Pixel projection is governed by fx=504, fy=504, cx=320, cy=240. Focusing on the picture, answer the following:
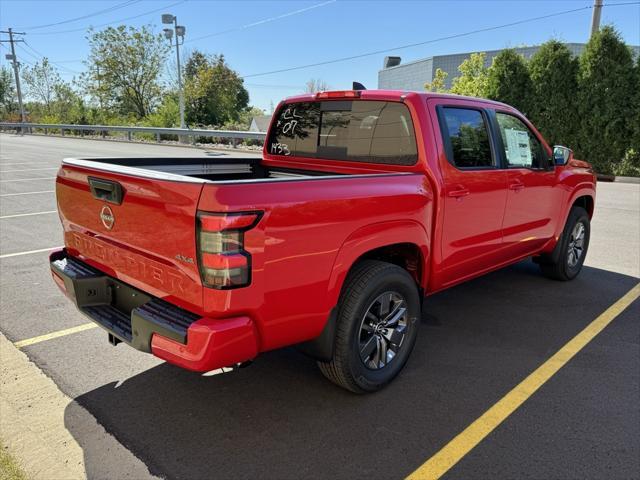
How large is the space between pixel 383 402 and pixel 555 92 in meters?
17.6

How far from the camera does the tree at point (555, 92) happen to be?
17.5 metres

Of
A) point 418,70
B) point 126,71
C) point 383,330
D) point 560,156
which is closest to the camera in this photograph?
point 383,330

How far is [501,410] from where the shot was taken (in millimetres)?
3068

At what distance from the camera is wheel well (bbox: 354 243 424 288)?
3365 mm

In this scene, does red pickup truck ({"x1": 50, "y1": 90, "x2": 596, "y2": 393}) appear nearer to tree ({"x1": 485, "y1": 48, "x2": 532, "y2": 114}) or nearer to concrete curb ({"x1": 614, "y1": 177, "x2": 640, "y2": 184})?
concrete curb ({"x1": 614, "y1": 177, "x2": 640, "y2": 184})

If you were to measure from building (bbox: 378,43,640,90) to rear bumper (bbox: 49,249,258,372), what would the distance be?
227 feet

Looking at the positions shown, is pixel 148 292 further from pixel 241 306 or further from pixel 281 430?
pixel 281 430

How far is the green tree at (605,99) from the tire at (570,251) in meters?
13.0

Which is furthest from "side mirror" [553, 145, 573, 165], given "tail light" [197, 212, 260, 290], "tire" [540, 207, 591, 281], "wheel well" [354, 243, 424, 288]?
"tail light" [197, 212, 260, 290]

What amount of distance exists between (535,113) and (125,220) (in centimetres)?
1846

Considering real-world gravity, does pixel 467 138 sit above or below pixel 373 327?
above

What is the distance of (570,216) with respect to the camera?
18.4 ft

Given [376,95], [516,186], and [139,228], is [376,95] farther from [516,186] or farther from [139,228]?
[139,228]

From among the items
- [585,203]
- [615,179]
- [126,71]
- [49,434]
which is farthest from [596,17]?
[126,71]
